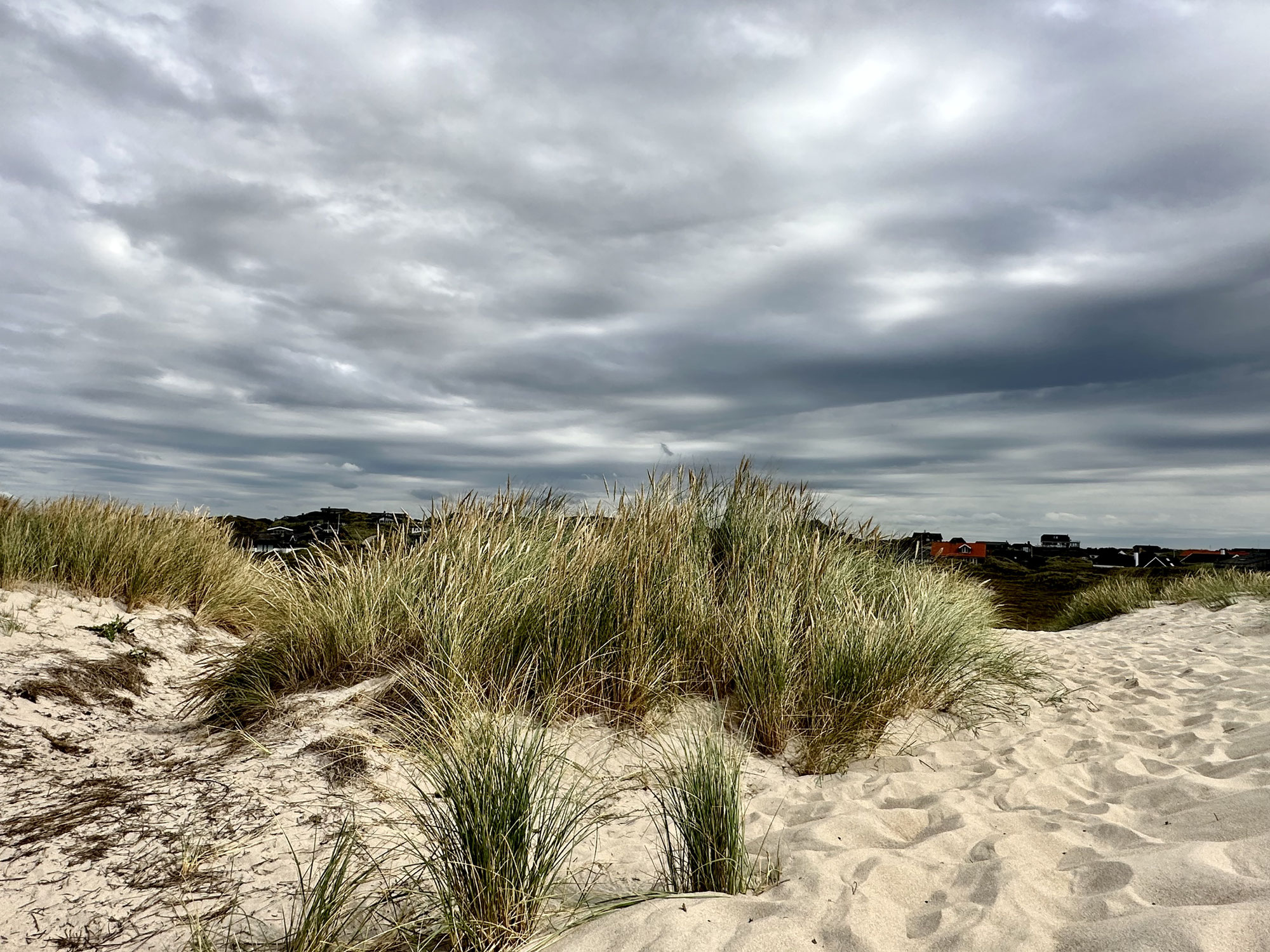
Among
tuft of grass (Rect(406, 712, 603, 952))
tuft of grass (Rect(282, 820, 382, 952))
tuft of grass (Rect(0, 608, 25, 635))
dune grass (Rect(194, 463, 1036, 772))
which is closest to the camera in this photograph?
tuft of grass (Rect(282, 820, 382, 952))

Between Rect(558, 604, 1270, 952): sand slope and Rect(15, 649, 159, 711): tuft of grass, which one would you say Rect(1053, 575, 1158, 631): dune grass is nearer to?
Rect(558, 604, 1270, 952): sand slope

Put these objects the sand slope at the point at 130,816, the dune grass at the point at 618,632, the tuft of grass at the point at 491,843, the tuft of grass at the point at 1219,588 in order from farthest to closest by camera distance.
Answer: the tuft of grass at the point at 1219,588, the dune grass at the point at 618,632, the sand slope at the point at 130,816, the tuft of grass at the point at 491,843

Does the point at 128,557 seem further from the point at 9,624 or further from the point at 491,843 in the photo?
the point at 491,843

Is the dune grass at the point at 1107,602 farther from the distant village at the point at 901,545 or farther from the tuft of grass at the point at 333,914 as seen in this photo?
the tuft of grass at the point at 333,914

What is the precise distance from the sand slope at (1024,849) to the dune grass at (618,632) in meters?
0.49

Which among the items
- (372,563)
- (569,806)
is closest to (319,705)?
(372,563)

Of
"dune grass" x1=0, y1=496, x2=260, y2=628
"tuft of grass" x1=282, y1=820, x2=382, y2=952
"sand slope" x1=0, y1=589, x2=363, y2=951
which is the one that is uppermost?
"dune grass" x1=0, y1=496, x2=260, y2=628

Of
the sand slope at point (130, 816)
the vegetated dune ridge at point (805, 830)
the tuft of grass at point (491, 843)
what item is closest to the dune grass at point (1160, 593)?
the vegetated dune ridge at point (805, 830)

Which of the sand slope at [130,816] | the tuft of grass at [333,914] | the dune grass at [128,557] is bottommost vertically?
the sand slope at [130,816]

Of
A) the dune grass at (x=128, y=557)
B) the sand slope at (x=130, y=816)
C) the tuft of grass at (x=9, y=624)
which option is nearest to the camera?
the sand slope at (x=130, y=816)

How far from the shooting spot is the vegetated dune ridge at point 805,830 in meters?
2.37

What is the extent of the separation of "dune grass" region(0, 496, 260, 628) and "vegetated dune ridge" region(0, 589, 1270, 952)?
2.07 meters

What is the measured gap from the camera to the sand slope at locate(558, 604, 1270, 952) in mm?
2295

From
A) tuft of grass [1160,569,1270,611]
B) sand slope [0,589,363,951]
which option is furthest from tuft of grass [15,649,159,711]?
tuft of grass [1160,569,1270,611]
